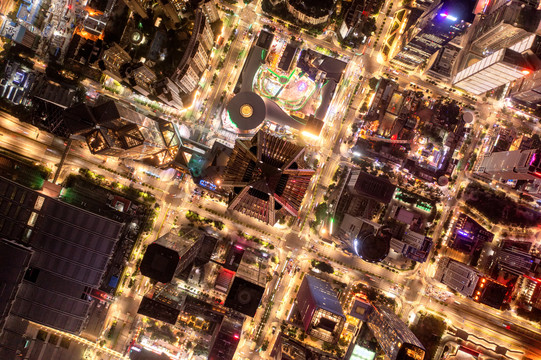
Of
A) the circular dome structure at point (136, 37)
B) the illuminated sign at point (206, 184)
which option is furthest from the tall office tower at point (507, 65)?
the circular dome structure at point (136, 37)

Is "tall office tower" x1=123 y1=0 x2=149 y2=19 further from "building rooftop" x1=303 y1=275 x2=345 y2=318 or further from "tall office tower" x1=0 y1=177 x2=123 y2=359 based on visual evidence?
"building rooftop" x1=303 y1=275 x2=345 y2=318

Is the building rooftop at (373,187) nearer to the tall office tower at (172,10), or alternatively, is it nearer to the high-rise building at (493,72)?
the high-rise building at (493,72)

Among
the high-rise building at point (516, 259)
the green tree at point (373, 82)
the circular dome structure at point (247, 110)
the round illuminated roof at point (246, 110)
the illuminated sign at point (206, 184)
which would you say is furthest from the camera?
the green tree at point (373, 82)

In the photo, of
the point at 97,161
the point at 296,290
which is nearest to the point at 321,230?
the point at 296,290

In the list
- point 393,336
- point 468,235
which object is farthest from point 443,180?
point 393,336

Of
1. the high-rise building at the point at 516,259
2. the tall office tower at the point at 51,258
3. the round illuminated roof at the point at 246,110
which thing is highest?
the round illuminated roof at the point at 246,110

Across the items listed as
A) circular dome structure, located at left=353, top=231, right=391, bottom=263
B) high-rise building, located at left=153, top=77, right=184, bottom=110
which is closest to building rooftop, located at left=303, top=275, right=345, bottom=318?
circular dome structure, located at left=353, top=231, right=391, bottom=263
